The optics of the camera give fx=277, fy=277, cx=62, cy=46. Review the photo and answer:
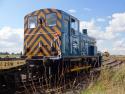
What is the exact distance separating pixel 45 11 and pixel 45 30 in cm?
93

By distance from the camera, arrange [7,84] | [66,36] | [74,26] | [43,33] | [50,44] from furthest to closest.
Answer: [74,26]
[66,36]
[43,33]
[50,44]
[7,84]

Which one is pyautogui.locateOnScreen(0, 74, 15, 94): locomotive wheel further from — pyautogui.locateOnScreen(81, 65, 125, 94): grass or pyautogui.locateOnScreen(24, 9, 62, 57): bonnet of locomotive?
pyautogui.locateOnScreen(24, 9, 62, 57): bonnet of locomotive

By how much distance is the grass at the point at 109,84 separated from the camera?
24.4ft

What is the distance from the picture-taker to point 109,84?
805 centimetres

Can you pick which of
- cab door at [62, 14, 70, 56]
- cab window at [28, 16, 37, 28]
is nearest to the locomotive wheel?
cab door at [62, 14, 70, 56]

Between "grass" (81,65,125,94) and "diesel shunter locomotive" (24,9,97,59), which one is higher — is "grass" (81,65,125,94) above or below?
below

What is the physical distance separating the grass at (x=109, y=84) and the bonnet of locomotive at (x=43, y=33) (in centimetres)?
390

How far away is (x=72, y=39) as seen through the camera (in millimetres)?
14531

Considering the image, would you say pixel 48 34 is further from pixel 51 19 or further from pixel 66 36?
pixel 66 36

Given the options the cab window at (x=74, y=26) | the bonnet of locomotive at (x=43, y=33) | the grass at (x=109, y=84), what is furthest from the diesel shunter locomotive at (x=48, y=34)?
the grass at (x=109, y=84)

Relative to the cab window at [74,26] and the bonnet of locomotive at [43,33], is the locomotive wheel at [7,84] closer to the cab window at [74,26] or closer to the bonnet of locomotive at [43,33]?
the bonnet of locomotive at [43,33]

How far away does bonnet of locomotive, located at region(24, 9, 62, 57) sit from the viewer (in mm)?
12805

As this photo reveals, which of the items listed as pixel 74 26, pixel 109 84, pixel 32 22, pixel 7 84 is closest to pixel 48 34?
pixel 32 22

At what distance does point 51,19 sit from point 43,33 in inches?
30.2
